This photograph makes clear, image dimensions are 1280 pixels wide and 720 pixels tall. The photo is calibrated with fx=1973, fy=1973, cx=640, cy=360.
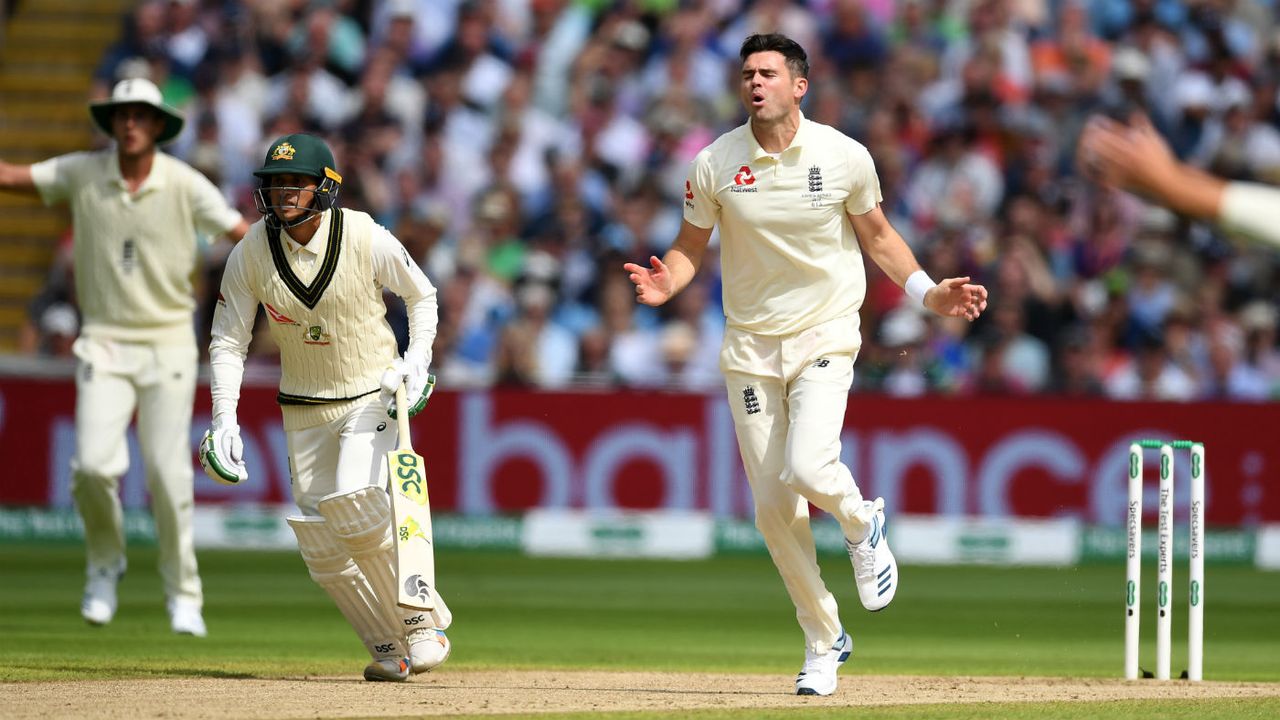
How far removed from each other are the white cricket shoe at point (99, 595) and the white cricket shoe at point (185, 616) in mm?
297

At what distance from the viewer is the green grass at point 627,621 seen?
28.3 feet

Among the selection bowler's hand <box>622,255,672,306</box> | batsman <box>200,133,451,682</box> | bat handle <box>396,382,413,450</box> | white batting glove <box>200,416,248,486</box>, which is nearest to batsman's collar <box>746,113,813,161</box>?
bowler's hand <box>622,255,672,306</box>

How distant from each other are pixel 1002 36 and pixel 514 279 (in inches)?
A: 180

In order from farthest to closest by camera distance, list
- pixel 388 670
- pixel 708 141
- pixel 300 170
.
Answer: pixel 708 141 → pixel 388 670 → pixel 300 170

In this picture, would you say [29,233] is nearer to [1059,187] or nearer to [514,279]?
[514,279]

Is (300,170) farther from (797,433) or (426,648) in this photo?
(797,433)

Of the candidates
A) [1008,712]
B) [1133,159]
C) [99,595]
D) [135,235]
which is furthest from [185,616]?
[1133,159]

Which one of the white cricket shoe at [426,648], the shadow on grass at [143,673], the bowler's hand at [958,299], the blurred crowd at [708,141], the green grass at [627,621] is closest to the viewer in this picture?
the bowler's hand at [958,299]

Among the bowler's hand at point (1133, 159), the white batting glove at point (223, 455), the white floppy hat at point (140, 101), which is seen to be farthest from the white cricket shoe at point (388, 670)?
the bowler's hand at point (1133, 159)

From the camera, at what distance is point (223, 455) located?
7.04 metres

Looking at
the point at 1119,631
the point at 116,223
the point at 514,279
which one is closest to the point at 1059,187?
the point at 514,279

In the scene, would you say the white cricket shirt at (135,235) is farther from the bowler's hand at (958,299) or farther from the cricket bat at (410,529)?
the bowler's hand at (958,299)

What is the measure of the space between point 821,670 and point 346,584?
5.83ft

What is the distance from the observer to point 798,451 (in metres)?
6.88
